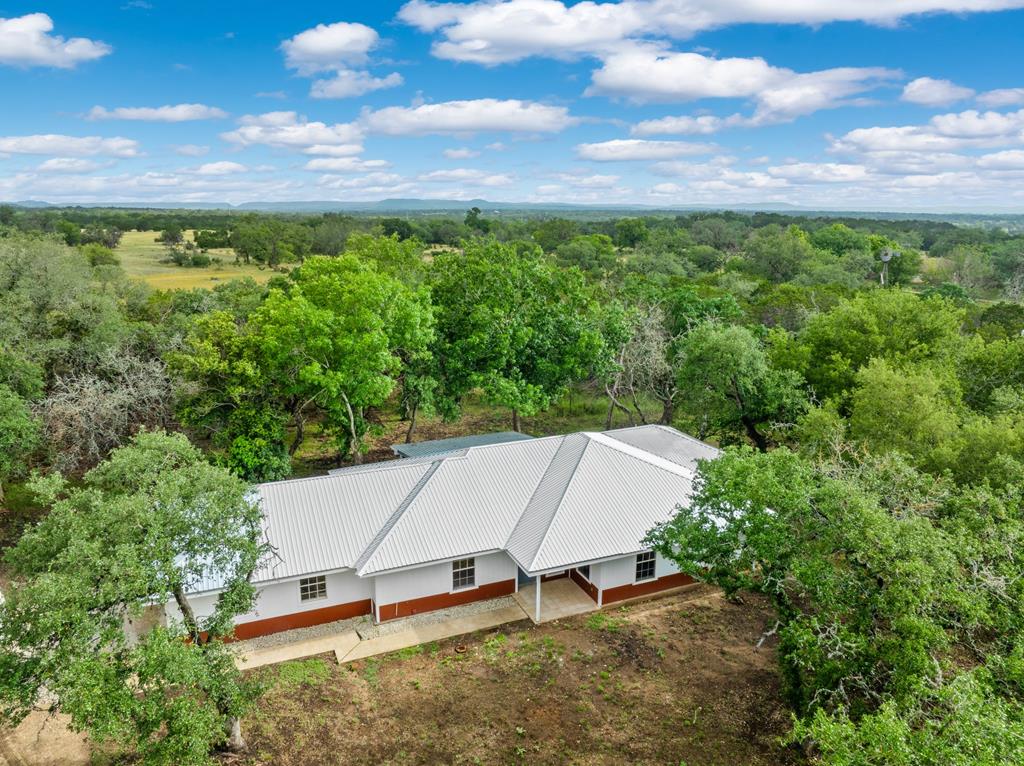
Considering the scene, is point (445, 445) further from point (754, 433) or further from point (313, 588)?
point (754, 433)

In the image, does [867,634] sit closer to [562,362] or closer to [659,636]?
[659,636]

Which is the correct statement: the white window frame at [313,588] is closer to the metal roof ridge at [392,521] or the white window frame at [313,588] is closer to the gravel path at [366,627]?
the gravel path at [366,627]

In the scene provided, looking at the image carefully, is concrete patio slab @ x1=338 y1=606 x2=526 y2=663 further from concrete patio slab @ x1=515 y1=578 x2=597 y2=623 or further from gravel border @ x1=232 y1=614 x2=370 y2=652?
gravel border @ x1=232 y1=614 x2=370 y2=652

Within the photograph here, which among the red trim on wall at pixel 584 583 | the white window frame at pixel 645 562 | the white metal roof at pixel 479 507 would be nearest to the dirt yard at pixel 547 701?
the red trim on wall at pixel 584 583

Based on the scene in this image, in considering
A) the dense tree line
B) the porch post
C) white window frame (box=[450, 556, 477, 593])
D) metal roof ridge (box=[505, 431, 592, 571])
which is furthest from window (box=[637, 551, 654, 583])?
white window frame (box=[450, 556, 477, 593])

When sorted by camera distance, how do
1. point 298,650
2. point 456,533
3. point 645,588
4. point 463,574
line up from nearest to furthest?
point 298,650 → point 456,533 → point 463,574 → point 645,588

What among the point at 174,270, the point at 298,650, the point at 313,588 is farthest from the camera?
the point at 174,270

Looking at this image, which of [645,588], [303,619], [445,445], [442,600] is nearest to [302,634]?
[303,619]
